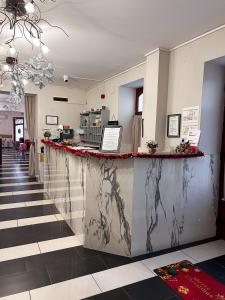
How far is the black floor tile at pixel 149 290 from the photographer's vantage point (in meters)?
1.96

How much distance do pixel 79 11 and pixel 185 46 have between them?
1.70 metres

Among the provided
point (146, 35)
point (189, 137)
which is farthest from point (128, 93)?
point (189, 137)

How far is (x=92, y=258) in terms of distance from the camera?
2.51m

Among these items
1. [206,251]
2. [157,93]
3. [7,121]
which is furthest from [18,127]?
[206,251]

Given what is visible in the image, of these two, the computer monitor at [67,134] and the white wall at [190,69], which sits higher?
the white wall at [190,69]

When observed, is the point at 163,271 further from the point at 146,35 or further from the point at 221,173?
the point at 146,35

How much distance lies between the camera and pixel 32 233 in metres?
3.06

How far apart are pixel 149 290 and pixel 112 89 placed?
458 cm

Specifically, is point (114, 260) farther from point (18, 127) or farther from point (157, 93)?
point (18, 127)

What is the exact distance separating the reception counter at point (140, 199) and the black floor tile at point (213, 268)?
1.42ft

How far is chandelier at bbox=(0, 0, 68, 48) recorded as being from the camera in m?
2.13

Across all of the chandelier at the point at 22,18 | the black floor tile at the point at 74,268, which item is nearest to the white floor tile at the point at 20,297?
the black floor tile at the point at 74,268

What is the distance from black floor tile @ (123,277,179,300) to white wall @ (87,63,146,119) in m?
3.62

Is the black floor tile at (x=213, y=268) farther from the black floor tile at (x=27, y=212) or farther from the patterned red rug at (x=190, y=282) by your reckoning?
→ the black floor tile at (x=27, y=212)
